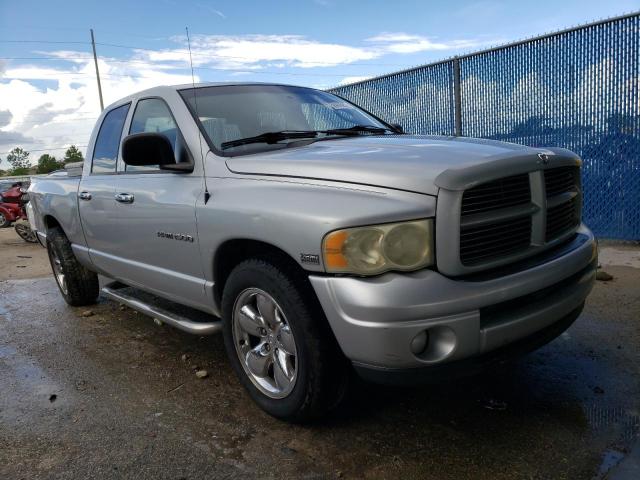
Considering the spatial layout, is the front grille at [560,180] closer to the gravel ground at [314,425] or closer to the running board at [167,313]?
the gravel ground at [314,425]

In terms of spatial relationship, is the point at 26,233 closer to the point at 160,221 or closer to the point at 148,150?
the point at 160,221

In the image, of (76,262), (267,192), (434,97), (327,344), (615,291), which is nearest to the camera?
(327,344)

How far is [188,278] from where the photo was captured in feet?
11.0

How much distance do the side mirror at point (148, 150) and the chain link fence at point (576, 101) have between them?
5442mm

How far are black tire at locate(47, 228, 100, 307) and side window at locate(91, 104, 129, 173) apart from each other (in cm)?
113

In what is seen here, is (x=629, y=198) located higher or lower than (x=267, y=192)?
lower

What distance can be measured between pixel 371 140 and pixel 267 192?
31.3 inches

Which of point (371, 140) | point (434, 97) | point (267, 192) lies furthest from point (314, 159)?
point (434, 97)

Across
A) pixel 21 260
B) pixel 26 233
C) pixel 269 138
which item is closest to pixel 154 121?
pixel 269 138

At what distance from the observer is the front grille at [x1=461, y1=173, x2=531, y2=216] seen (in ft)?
7.86

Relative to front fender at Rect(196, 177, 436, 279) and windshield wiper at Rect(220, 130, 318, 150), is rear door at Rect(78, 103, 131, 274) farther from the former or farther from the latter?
front fender at Rect(196, 177, 436, 279)

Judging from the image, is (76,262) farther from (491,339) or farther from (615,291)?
(615,291)

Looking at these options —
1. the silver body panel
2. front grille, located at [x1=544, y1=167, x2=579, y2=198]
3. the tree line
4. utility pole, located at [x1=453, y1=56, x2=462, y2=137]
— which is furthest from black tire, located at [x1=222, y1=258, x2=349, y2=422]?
the tree line

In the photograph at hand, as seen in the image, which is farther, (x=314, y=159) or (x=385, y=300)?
(x=314, y=159)
